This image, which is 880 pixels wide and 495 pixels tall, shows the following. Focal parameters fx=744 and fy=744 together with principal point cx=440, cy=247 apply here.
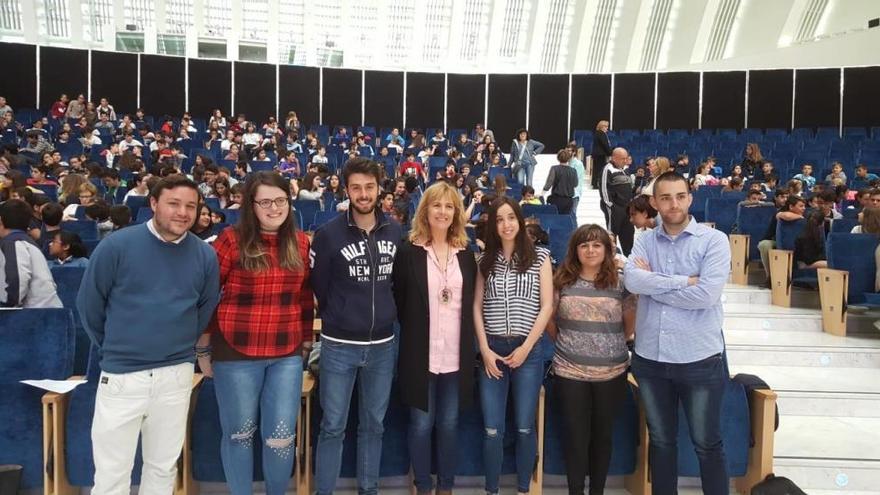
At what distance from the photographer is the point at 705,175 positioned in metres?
11.2

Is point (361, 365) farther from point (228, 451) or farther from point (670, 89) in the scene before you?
point (670, 89)

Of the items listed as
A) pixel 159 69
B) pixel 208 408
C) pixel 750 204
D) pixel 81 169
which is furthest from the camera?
pixel 159 69

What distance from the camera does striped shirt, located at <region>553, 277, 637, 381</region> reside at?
302cm

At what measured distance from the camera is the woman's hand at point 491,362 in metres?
2.98

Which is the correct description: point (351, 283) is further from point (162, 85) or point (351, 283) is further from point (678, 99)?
point (162, 85)

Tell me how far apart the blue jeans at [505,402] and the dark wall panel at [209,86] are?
1667 cm

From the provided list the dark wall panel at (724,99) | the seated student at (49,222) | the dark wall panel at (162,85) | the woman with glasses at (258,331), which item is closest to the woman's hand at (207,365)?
the woman with glasses at (258,331)

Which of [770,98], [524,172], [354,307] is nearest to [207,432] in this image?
[354,307]

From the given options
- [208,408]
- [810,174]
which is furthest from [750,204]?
[208,408]

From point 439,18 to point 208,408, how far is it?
20223 mm

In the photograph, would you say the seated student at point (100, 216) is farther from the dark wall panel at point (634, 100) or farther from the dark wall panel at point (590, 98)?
the dark wall panel at point (634, 100)

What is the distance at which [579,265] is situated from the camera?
3.12m

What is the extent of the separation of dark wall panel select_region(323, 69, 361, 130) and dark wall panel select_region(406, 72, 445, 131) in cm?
129

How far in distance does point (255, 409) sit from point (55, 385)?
104 cm
